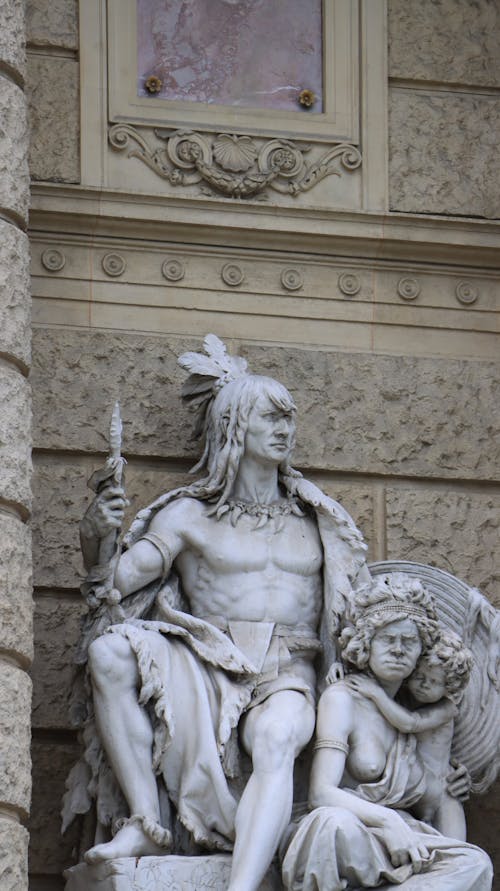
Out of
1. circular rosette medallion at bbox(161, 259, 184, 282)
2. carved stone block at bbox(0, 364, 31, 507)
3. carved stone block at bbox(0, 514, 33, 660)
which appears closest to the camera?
carved stone block at bbox(0, 514, 33, 660)

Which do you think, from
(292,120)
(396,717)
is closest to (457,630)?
(396,717)

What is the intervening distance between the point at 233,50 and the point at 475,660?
9.00 ft

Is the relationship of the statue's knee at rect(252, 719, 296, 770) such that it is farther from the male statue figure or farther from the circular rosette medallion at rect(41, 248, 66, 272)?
the circular rosette medallion at rect(41, 248, 66, 272)

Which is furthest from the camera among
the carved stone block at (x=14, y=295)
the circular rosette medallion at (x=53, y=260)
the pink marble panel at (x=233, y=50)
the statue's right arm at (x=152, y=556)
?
the pink marble panel at (x=233, y=50)

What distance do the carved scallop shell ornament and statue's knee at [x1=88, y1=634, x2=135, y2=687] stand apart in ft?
7.67

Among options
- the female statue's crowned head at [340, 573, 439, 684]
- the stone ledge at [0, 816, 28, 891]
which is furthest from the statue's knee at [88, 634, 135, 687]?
the stone ledge at [0, 816, 28, 891]

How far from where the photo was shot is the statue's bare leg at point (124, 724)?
877 centimetres

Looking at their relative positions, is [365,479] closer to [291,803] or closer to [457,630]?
[457,630]

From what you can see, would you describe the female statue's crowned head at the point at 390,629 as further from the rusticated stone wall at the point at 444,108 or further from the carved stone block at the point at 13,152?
the rusticated stone wall at the point at 444,108

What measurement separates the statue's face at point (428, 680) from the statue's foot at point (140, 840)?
97 cm

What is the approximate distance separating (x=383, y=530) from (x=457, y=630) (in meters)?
0.86

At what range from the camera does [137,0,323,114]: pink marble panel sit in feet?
34.7

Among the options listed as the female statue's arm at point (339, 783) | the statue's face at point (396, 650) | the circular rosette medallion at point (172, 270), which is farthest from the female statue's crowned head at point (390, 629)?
the circular rosette medallion at point (172, 270)

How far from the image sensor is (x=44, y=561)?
9883mm
